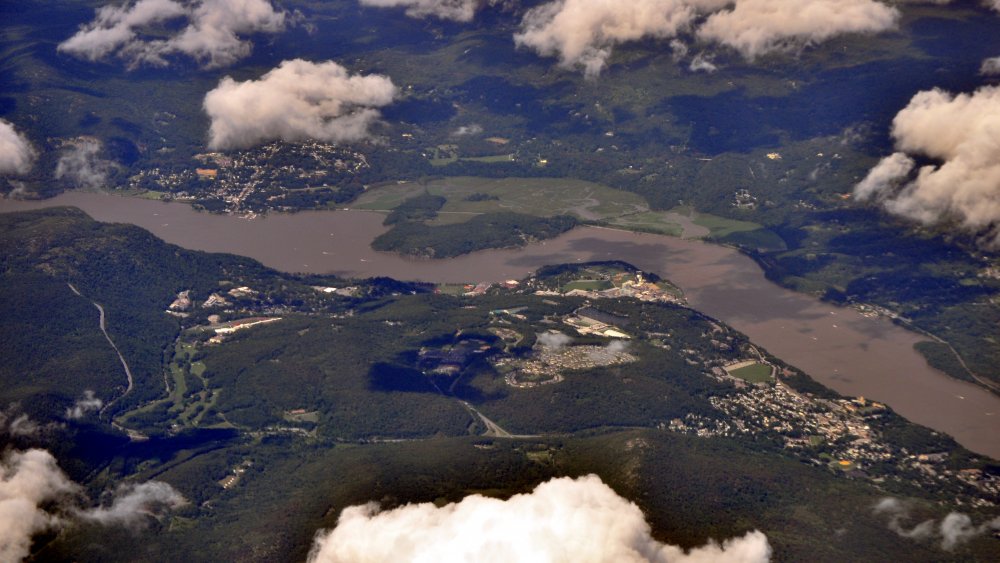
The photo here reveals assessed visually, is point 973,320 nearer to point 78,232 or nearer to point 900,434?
point 900,434

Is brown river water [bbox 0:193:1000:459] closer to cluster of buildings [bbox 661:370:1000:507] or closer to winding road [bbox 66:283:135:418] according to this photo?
cluster of buildings [bbox 661:370:1000:507]

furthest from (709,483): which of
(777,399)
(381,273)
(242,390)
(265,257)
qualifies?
(265,257)

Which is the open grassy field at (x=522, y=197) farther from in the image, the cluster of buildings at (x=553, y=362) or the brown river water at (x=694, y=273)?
the cluster of buildings at (x=553, y=362)

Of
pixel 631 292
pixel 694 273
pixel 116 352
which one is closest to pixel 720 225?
pixel 694 273

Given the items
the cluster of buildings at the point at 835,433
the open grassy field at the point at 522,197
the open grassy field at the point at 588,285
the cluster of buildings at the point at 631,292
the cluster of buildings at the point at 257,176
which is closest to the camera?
the cluster of buildings at the point at 835,433

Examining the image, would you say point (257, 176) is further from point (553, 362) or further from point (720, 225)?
point (553, 362)

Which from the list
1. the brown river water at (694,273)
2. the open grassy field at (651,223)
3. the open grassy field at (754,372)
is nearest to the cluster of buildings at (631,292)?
the brown river water at (694,273)
